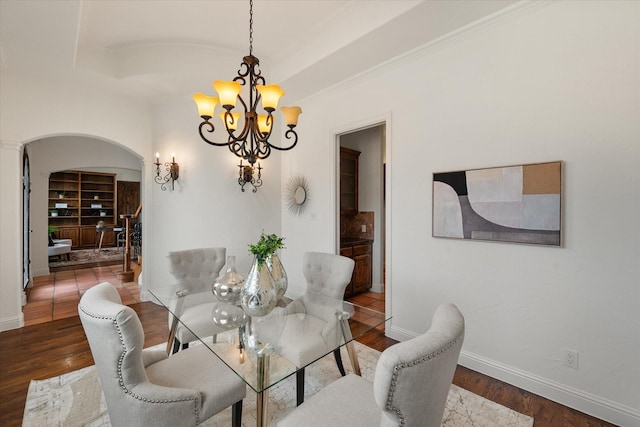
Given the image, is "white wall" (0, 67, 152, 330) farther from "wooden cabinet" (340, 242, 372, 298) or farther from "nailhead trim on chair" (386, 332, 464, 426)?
"nailhead trim on chair" (386, 332, 464, 426)

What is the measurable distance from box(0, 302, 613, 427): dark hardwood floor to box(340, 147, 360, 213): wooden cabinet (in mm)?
2107

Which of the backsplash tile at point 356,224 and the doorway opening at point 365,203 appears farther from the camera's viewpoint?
Result: the backsplash tile at point 356,224

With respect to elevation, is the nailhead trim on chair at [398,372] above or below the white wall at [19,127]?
below

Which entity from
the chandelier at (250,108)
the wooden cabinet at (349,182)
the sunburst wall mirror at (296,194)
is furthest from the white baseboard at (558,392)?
the wooden cabinet at (349,182)

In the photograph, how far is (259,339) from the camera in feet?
5.54

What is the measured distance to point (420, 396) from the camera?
0.92m

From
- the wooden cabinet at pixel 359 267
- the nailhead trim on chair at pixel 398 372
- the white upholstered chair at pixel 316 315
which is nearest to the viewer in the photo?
the nailhead trim on chair at pixel 398 372

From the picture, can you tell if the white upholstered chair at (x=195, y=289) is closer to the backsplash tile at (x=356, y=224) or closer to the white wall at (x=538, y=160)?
the white wall at (x=538, y=160)

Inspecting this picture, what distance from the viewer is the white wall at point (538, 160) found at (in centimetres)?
182

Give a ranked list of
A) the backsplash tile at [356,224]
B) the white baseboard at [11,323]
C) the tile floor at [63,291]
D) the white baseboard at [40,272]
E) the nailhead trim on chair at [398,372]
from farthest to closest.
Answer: the white baseboard at [40,272]
the backsplash tile at [356,224]
the tile floor at [63,291]
the white baseboard at [11,323]
the nailhead trim on chair at [398,372]

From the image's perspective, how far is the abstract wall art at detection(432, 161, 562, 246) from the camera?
204cm

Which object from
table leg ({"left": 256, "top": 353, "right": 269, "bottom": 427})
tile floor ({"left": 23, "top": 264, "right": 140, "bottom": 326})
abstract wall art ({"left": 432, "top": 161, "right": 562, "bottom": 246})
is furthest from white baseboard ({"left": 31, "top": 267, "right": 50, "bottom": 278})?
abstract wall art ({"left": 432, "top": 161, "right": 562, "bottom": 246})

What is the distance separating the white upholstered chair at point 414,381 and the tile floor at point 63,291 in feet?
13.6

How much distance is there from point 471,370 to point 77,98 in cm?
523
